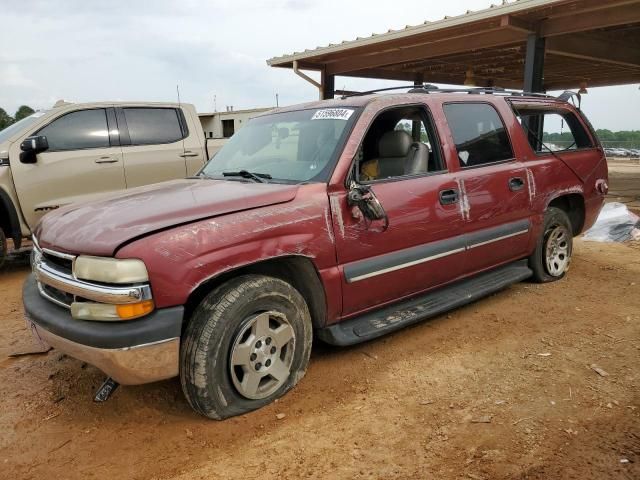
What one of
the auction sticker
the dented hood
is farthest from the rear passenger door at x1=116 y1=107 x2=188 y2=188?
the auction sticker

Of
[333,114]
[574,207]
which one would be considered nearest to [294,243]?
[333,114]

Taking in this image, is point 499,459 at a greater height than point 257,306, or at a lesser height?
lesser

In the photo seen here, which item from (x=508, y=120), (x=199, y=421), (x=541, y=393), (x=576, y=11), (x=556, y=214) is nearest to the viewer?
(x=199, y=421)

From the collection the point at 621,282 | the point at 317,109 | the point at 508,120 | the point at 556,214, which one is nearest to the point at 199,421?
the point at 317,109

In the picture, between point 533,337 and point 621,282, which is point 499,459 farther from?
point 621,282

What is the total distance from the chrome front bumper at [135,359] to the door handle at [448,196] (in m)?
2.15

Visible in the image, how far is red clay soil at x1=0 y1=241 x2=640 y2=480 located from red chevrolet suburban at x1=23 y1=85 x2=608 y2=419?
260 mm

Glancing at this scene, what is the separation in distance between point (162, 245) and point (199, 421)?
102 centimetres

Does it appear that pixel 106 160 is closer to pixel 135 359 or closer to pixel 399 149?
pixel 399 149

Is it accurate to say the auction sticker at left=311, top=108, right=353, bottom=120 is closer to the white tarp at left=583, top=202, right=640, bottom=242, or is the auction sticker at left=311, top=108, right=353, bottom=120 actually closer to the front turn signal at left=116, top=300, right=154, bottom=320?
the front turn signal at left=116, top=300, right=154, bottom=320

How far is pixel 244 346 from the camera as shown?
2756 millimetres

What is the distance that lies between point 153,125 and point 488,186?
4.68 m

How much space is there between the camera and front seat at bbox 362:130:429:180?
12.2 feet

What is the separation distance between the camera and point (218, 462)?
7.92 feet
